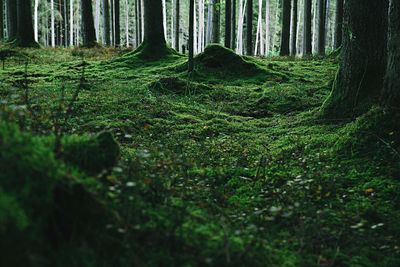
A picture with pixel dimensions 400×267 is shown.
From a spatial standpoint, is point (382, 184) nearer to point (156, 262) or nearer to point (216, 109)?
point (156, 262)

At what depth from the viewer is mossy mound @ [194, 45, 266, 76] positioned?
12805 mm

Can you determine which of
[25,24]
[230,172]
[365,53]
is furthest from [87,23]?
[230,172]

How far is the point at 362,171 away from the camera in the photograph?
16.6 feet

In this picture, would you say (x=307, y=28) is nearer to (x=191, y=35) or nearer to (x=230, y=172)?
(x=191, y=35)

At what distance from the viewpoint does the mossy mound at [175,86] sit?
34.4 ft

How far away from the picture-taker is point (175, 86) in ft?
35.1

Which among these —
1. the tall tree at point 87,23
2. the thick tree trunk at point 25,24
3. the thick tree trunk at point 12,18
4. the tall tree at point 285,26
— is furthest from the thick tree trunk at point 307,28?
the thick tree trunk at point 12,18

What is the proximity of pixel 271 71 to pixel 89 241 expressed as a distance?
1127cm

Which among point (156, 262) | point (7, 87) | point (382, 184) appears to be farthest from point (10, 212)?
point (7, 87)

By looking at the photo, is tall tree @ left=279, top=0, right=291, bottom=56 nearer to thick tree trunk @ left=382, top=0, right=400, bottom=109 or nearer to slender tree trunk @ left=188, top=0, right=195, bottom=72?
slender tree trunk @ left=188, top=0, right=195, bottom=72

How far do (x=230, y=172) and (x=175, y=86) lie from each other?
5.79 m

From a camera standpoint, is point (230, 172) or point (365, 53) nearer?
point (230, 172)

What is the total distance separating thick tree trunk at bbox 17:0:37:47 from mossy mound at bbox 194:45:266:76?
9.12 m

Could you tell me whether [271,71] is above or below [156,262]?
above
